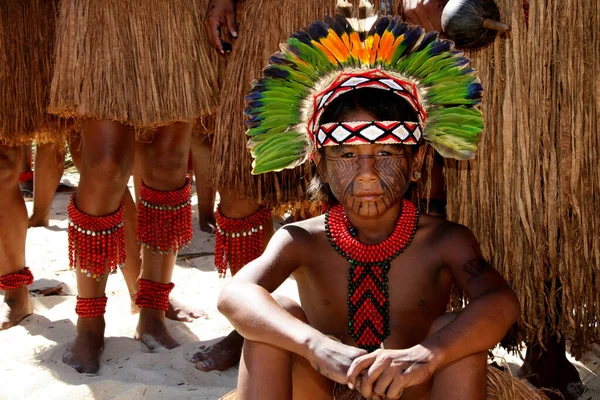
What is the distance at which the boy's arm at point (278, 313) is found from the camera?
78.0 inches

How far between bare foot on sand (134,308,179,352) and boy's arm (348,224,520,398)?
1529 mm

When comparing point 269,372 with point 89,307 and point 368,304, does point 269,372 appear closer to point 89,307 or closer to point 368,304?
point 368,304

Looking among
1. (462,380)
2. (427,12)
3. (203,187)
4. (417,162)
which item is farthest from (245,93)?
(203,187)

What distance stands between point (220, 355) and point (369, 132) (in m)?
1.39

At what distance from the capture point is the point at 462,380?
2.01 metres

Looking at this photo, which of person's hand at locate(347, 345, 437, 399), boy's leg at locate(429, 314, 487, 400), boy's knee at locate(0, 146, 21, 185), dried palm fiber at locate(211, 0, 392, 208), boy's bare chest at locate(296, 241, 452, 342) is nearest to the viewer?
person's hand at locate(347, 345, 437, 399)

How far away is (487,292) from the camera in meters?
2.13

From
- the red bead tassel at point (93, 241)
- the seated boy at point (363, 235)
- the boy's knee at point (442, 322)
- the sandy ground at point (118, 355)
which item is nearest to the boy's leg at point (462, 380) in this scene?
the seated boy at point (363, 235)

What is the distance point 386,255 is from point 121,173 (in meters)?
1.26

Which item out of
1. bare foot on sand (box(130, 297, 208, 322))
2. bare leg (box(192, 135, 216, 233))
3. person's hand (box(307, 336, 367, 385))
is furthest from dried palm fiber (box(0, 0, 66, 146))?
person's hand (box(307, 336, 367, 385))

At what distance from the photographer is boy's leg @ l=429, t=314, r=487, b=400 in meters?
2.01

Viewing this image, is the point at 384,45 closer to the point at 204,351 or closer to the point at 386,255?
the point at 386,255

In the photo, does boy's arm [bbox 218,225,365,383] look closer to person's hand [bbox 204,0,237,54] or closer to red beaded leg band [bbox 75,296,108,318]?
person's hand [bbox 204,0,237,54]

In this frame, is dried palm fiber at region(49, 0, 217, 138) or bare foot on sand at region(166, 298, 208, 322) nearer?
dried palm fiber at region(49, 0, 217, 138)
